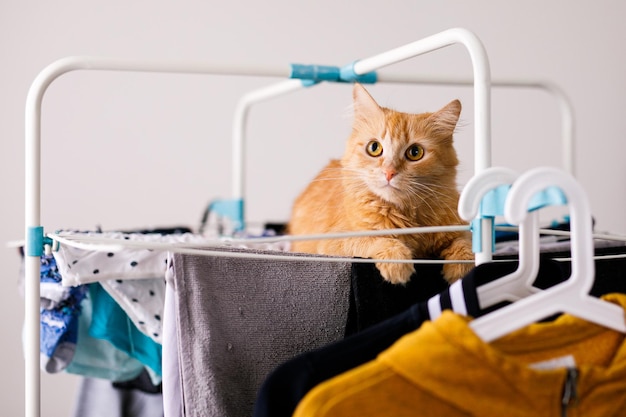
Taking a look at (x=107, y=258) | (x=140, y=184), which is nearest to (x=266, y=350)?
Answer: (x=107, y=258)

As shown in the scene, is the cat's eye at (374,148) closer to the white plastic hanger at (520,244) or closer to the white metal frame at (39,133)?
the white metal frame at (39,133)

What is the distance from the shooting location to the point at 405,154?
3.95 ft

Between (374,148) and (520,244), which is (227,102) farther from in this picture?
(520,244)

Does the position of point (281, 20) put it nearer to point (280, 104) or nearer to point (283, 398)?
point (280, 104)

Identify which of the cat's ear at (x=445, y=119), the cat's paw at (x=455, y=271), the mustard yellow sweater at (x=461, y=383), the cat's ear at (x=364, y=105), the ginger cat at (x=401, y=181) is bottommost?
the mustard yellow sweater at (x=461, y=383)

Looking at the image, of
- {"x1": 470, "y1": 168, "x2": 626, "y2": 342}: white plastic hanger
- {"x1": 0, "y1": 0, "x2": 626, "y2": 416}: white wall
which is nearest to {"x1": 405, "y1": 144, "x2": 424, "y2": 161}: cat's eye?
{"x1": 470, "y1": 168, "x2": 626, "y2": 342}: white plastic hanger

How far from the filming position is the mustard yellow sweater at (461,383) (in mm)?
737

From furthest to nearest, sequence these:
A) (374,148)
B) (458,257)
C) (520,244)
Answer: (374,148) → (458,257) → (520,244)

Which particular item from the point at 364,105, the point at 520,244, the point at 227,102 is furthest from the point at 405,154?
the point at 227,102

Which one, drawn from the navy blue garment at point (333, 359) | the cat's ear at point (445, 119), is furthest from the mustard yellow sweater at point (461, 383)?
the cat's ear at point (445, 119)

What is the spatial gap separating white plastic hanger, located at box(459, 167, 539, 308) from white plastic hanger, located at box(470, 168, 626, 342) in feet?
0.32

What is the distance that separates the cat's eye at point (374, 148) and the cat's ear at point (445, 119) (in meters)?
0.10

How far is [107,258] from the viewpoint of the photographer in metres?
1.26

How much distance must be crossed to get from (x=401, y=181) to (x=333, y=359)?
0.47m
